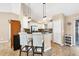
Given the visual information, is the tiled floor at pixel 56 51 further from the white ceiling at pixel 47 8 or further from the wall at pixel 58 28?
the white ceiling at pixel 47 8

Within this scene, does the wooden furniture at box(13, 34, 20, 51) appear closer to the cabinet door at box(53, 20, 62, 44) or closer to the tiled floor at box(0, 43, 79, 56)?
the tiled floor at box(0, 43, 79, 56)

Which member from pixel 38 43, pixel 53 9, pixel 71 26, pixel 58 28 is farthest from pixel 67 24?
pixel 38 43

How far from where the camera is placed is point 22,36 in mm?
2354

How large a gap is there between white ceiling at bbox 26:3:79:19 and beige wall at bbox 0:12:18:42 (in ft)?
1.30

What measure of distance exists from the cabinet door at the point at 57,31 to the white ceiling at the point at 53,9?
0.20m

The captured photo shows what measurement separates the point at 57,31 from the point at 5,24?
1.06 metres

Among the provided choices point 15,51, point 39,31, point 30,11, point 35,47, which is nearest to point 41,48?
point 35,47

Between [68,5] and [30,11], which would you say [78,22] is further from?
[30,11]

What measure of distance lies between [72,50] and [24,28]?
1.05m

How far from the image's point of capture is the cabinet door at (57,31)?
239 cm

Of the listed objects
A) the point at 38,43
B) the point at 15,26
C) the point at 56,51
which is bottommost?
the point at 56,51

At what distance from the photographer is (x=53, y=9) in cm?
235

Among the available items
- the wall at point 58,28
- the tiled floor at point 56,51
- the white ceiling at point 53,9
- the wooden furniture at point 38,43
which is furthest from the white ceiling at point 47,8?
the tiled floor at point 56,51

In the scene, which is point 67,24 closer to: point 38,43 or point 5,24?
point 38,43
